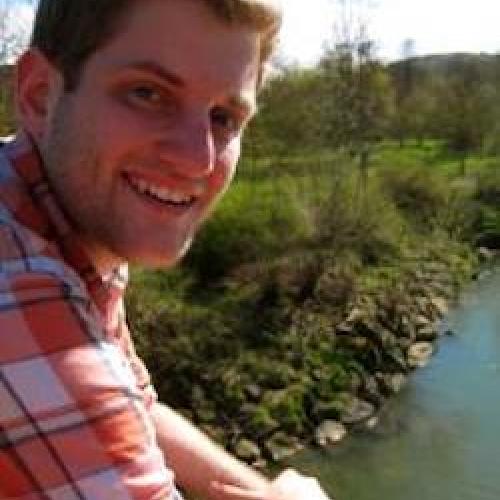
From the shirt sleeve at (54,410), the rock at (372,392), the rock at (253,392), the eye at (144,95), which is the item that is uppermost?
the eye at (144,95)

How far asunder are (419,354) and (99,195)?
13.2 m

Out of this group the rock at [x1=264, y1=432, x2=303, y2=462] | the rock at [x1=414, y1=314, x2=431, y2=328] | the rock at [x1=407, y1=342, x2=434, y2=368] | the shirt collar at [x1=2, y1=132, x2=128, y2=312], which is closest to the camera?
the shirt collar at [x1=2, y1=132, x2=128, y2=312]

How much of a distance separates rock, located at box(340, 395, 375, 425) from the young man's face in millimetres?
10471

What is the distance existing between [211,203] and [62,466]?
34 cm

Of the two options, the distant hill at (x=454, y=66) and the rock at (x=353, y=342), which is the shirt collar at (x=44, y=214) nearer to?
the rock at (x=353, y=342)

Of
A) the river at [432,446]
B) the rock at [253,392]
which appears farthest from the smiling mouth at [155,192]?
the rock at [253,392]

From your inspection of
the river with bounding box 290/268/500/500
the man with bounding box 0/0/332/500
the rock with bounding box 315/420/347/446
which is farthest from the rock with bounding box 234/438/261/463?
the man with bounding box 0/0/332/500

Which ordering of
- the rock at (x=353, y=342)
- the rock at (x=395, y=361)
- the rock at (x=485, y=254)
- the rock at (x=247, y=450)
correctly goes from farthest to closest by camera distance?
the rock at (x=485, y=254)
the rock at (x=395, y=361)
the rock at (x=353, y=342)
the rock at (x=247, y=450)

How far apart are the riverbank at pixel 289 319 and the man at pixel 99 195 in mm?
8992

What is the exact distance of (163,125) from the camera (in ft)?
2.85

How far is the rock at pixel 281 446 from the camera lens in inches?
396

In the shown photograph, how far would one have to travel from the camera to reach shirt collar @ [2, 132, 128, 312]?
0.83 meters

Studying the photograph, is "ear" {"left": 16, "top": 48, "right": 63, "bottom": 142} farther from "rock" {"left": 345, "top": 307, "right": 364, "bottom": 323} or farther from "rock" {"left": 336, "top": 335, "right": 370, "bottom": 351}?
"rock" {"left": 345, "top": 307, "right": 364, "bottom": 323}

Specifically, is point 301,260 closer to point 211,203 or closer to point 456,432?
point 456,432
